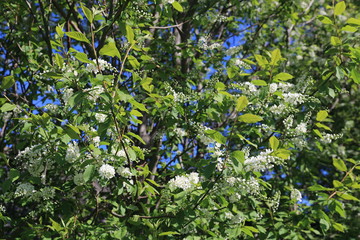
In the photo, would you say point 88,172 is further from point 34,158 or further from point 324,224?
point 324,224

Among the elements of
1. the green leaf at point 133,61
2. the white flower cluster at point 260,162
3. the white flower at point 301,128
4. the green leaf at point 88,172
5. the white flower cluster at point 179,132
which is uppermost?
the white flower cluster at point 179,132

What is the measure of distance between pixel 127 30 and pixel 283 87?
1.75 m

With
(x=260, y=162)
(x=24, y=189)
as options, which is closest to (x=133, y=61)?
(x=260, y=162)

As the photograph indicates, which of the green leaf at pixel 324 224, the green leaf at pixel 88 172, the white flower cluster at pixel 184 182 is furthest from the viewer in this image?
the green leaf at pixel 324 224

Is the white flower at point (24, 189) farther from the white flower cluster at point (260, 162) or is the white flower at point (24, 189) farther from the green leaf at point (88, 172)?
the white flower cluster at point (260, 162)

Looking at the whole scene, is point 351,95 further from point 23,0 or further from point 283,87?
point 23,0

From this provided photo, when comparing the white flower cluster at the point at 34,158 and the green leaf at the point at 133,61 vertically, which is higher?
the green leaf at the point at 133,61

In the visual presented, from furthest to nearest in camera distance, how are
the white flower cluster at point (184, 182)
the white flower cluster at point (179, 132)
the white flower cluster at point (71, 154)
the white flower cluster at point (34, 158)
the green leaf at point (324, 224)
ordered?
1. the white flower cluster at point (179, 132)
2. the green leaf at point (324, 224)
3. the white flower cluster at point (184, 182)
4. the white flower cluster at point (34, 158)
5. the white flower cluster at point (71, 154)

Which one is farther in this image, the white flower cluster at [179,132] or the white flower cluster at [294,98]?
the white flower cluster at [179,132]

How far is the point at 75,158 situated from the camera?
9.00ft

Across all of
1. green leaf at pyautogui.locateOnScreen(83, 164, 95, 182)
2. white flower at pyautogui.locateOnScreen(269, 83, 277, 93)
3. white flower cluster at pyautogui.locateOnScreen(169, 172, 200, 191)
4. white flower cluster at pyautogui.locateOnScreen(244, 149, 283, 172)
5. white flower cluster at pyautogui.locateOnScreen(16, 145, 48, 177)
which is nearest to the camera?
green leaf at pyautogui.locateOnScreen(83, 164, 95, 182)

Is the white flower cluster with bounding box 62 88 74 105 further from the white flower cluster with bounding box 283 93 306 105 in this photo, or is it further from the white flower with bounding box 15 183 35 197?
the white flower cluster with bounding box 283 93 306 105

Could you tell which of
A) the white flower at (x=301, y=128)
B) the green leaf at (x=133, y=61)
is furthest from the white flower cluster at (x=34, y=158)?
the white flower at (x=301, y=128)

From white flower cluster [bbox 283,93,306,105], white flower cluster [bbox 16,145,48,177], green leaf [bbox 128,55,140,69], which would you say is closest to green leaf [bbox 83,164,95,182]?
white flower cluster [bbox 16,145,48,177]
